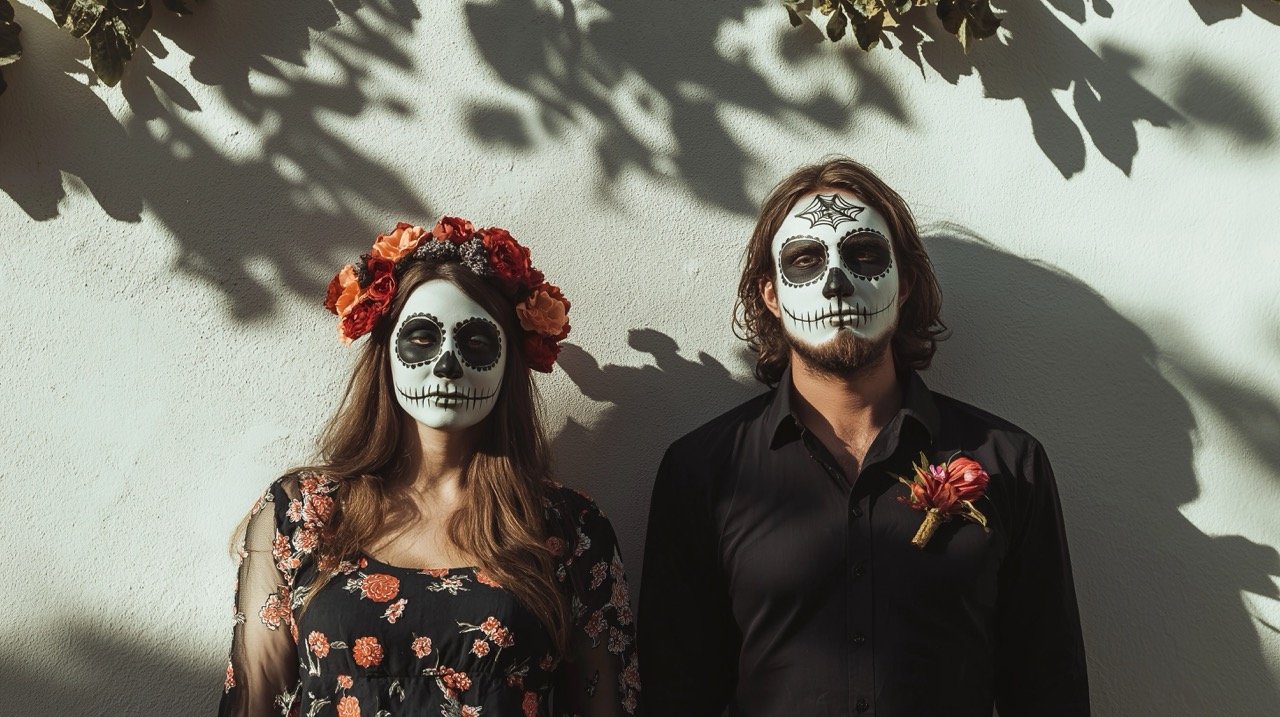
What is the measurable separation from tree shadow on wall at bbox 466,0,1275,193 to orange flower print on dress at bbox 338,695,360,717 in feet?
5.64

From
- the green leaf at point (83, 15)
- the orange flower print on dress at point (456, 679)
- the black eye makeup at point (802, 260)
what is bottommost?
the orange flower print on dress at point (456, 679)

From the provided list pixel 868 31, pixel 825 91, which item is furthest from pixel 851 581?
pixel 868 31

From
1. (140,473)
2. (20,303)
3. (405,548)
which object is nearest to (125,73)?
(20,303)

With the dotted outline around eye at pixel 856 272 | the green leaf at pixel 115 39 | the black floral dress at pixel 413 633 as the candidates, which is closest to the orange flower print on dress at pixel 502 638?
the black floral dress at pixel 413 633

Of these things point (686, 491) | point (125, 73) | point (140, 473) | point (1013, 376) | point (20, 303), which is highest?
point (125, 73)

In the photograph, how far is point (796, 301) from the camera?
9.99ft

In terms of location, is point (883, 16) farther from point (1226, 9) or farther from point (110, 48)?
point (110, 48)

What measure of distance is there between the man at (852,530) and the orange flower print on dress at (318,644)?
881 mm

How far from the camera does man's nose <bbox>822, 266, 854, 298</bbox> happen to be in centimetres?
297

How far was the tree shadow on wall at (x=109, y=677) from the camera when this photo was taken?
10.9ft

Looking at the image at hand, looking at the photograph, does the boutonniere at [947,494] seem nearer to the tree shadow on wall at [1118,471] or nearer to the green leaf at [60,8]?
the tree shadow on wall at [1118,471]

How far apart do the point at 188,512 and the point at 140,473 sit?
0.18 meters

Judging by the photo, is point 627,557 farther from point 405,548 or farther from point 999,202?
point 999,202

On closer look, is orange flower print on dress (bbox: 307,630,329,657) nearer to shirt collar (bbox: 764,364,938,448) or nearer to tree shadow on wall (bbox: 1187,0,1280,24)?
shirt collar (bbox: 764,364,938,448)
